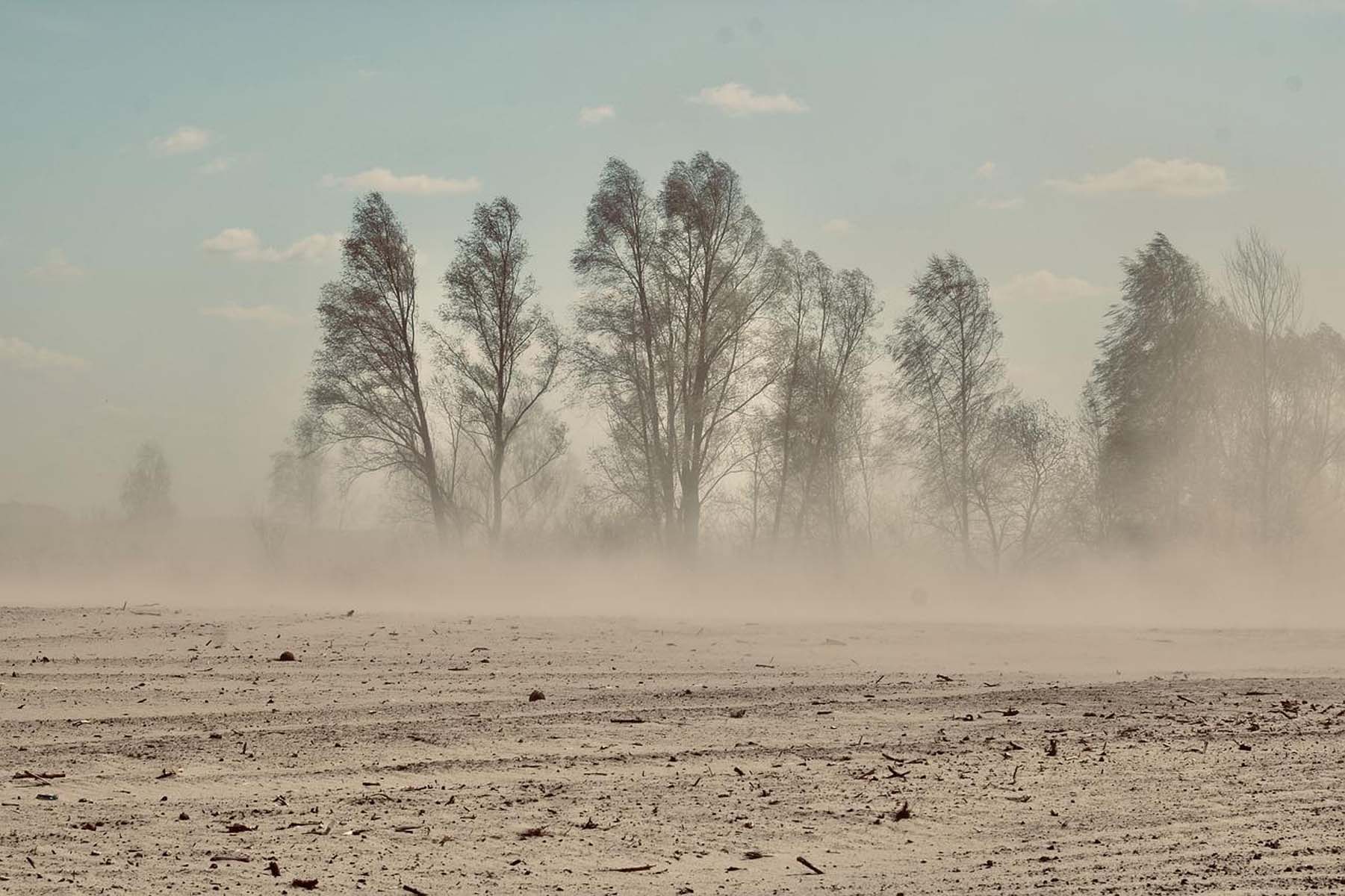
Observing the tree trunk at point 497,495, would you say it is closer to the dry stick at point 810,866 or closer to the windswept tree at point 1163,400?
the windswept tree at point 1163,400

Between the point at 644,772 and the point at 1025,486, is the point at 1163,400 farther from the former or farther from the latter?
the point at 644,772

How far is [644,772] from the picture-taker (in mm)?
7758

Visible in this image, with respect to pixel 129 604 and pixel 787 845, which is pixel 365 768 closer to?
pixel 787 845

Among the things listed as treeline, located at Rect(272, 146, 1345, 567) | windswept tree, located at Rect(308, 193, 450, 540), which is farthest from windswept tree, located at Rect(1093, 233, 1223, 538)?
windswept tree, located at Rect(308, 193, 450, 540)

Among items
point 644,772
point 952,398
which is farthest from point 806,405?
point 644,772

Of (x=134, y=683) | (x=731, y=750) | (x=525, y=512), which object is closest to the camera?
(x=731, y=750)

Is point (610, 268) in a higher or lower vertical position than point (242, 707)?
higher

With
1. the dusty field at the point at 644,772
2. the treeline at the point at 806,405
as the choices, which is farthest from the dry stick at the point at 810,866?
the treeline at the point at 806,405

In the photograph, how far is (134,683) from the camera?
1070cm

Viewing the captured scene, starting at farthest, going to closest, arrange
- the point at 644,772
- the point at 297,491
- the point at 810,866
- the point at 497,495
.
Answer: the point at 297,491
the point at 497,495
the point at 644,772
the point at 810,866

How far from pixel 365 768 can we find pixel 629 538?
23.9 m

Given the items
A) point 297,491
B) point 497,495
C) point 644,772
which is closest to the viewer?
point 644,772

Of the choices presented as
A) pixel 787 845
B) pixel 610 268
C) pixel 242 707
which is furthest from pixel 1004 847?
pixel 610 268

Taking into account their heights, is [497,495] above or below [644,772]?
above
